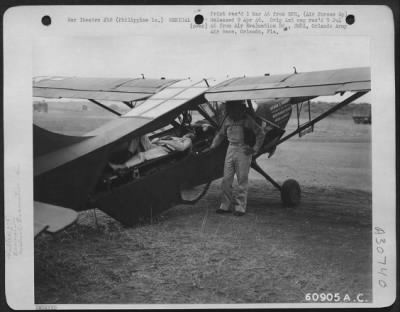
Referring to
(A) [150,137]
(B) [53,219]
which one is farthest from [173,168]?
(B) [53,219]

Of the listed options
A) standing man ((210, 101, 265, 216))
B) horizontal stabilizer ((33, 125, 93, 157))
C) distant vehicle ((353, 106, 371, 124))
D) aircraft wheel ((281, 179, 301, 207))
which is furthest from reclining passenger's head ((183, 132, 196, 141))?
distant vehicle ((353, 106, 371, 124))

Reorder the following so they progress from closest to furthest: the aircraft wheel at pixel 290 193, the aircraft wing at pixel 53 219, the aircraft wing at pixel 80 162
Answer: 1. the aircraft wing at pixel 53 219
2. the aircraft wing at pixel 80 162
3. the aircraft wheel at pixel 290 193

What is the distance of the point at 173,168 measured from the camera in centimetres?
356

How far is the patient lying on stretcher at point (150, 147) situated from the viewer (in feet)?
11.1

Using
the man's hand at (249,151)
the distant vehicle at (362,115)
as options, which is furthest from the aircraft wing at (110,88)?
the distant vehicle at (362,115)

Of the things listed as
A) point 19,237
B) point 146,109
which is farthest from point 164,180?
point 19,237

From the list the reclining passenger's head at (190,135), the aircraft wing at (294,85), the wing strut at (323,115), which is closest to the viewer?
the aircraft wing at (294,85)

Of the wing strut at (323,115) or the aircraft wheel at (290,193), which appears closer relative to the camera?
the wing strut at (323,115)

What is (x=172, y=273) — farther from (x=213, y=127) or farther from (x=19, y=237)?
(x=213, y=127)

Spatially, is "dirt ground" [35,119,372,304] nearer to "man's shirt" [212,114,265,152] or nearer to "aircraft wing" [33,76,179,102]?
"man's shirt" [212,114,265,152]

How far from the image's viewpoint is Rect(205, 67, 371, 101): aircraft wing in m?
3.23

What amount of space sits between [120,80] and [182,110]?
0.54m

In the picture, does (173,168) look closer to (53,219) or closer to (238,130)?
(238,130)

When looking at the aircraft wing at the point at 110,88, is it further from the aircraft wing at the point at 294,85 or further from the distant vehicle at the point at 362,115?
the distant vehicle at the point at 362,115
